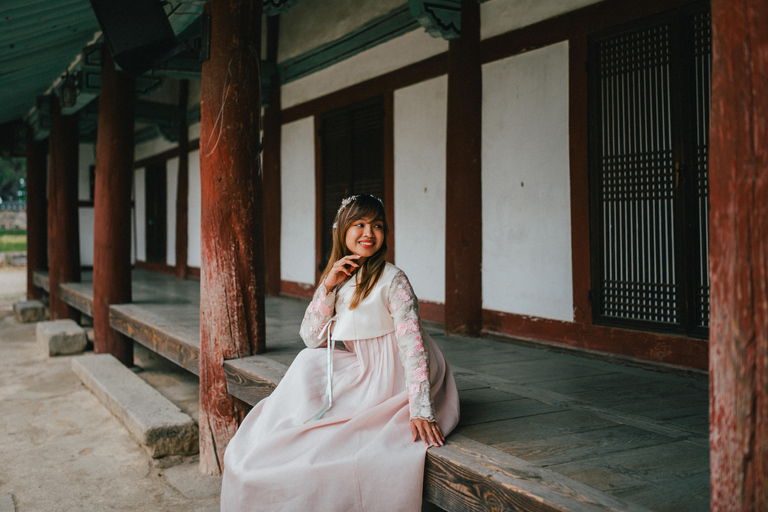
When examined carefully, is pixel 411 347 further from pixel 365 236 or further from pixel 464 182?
pixel 464 182

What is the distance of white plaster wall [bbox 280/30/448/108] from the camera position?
17.6 ft

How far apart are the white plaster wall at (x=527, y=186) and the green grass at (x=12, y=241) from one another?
79.3 feet

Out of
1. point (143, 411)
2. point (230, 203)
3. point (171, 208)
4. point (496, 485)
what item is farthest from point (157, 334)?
point (171, 208)

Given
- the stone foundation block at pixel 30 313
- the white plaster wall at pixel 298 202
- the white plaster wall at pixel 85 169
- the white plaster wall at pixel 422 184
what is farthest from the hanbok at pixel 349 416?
the white plaster wall at pixel 85 169

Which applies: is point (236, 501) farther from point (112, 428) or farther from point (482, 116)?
point (482, 116)

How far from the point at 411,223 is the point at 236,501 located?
12.0ft

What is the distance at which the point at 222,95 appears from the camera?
3494mm

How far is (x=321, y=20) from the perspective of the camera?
22.0 ft

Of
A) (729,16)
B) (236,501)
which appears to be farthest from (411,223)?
(729,16)

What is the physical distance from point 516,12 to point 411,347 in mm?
3134

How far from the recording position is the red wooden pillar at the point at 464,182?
4.62m

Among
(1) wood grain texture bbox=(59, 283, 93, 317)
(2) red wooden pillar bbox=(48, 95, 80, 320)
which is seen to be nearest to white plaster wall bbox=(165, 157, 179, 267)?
(2) red wooden pillar bbox=(48, 95, 80, 320)

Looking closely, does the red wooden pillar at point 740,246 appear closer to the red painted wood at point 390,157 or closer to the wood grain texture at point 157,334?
the wood grain texture at point 157,334

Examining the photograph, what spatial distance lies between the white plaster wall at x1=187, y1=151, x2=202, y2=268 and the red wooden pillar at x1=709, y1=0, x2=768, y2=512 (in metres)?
9.28
